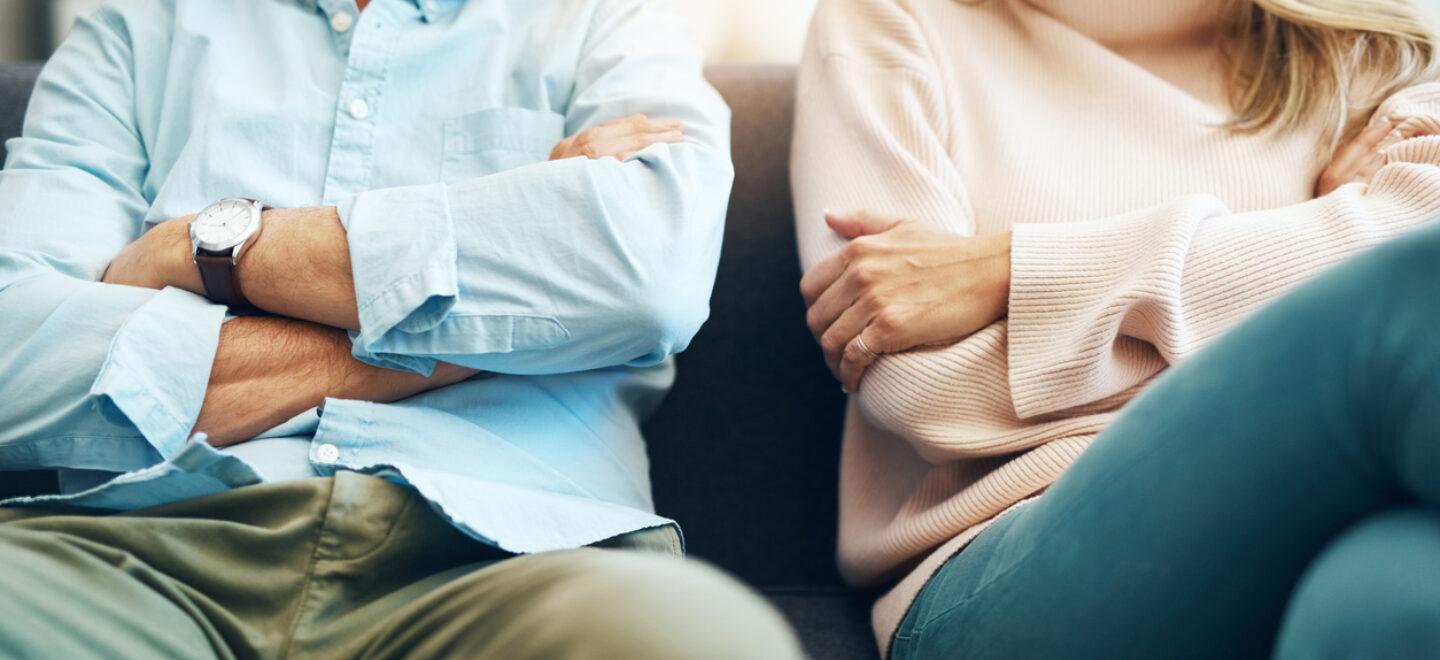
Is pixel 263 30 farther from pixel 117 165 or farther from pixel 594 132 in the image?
→ pixel 594 132

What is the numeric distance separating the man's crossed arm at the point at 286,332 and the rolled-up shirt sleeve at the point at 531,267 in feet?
0.09

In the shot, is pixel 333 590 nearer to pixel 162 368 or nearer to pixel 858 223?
pixel 162 368

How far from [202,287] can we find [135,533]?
0.87 ft

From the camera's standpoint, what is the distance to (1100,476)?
1.83 ft

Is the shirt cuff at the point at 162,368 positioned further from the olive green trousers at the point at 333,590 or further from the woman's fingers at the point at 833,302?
the woman's fingers at the point at 833,302

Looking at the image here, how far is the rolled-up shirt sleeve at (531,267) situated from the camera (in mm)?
776

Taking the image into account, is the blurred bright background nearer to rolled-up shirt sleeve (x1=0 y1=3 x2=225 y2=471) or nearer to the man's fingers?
the man's fingers

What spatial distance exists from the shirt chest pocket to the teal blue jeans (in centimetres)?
62

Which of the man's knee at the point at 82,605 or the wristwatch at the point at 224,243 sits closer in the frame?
the man's knee at the point at 82,605

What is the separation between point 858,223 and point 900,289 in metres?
0.10

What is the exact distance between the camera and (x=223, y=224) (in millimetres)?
824

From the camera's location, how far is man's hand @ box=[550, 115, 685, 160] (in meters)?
0.89

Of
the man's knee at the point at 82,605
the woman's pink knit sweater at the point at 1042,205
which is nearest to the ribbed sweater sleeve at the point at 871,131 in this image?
the woman's pink knit sweater at the point at 1042,205

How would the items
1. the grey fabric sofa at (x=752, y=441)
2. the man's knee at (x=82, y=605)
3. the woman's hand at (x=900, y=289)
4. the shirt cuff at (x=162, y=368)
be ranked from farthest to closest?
the grey fabric sofa at (x=752, y=441)
the woman's hand at (x=900, y=289)
the shirt cuff at (x=162, y=368)
the man's knee at (x=82, y=605)
